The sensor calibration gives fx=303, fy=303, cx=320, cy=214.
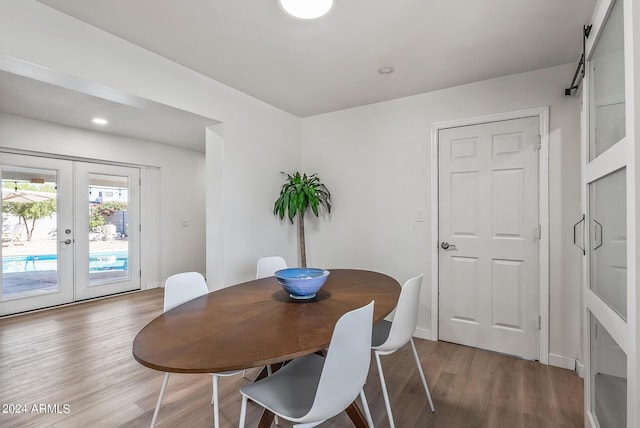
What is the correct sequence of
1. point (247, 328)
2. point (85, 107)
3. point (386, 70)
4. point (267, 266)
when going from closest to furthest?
point (247, 328)
point (386, 70)
point (267, 266)
point (85, 107)

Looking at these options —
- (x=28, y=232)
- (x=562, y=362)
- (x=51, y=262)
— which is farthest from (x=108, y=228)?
(x=562, y=362)

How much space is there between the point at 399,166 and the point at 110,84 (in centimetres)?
256

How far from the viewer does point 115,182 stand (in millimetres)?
4812

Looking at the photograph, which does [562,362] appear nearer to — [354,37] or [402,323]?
[402,323]

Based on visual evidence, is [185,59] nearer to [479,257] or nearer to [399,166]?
[399,166]

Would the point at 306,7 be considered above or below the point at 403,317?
above

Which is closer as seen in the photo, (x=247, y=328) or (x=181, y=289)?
(x=247, y=328)

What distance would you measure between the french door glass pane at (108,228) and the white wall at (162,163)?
0.39 m

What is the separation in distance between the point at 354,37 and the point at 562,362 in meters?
3.03

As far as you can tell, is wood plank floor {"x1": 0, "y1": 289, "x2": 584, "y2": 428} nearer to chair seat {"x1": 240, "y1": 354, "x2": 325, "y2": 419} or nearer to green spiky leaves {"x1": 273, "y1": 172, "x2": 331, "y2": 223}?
chair seat {"x1": 240, "y1": 354, "x2": 325, "y2": 419}

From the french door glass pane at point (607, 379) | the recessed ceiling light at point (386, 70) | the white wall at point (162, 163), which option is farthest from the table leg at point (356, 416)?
the white wall at point (162, 163)

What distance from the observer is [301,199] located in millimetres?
3330

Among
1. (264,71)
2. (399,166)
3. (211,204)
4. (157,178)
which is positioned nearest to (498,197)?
(399,166)

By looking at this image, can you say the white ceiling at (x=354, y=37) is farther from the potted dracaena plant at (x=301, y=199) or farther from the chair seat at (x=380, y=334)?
the chair seat at (x=380, y=334)
